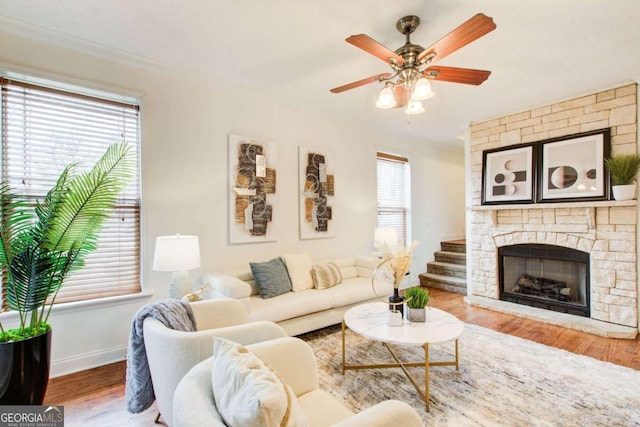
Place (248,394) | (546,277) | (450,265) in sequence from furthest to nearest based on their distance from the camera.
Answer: (450,265)
(546,277)
(248,394)

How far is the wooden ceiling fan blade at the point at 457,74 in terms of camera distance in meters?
2.10

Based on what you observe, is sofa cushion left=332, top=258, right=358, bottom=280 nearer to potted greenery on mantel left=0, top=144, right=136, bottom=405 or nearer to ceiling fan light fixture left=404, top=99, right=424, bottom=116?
ceiling fan light fixture left=404, top=99, right=424, bottom=116

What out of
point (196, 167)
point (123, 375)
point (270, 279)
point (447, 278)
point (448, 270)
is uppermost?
point (196, 167)

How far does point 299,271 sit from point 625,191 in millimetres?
3666

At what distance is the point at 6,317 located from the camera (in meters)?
2.23

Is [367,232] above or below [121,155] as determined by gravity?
below

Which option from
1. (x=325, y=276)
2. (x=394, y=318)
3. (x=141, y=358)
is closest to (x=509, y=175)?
(x=325, y=276)

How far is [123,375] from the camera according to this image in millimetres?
2434

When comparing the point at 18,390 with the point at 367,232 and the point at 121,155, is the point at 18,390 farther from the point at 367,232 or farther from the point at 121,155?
the point at 367,232

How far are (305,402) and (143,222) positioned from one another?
230 centimetres

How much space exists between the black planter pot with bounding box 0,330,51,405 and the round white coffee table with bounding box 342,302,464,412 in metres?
2.04

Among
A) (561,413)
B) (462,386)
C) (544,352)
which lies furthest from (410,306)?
(544,352)

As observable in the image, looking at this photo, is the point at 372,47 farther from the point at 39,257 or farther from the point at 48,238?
the point at 39,257

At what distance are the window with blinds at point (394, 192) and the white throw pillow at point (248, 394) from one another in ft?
13.5
